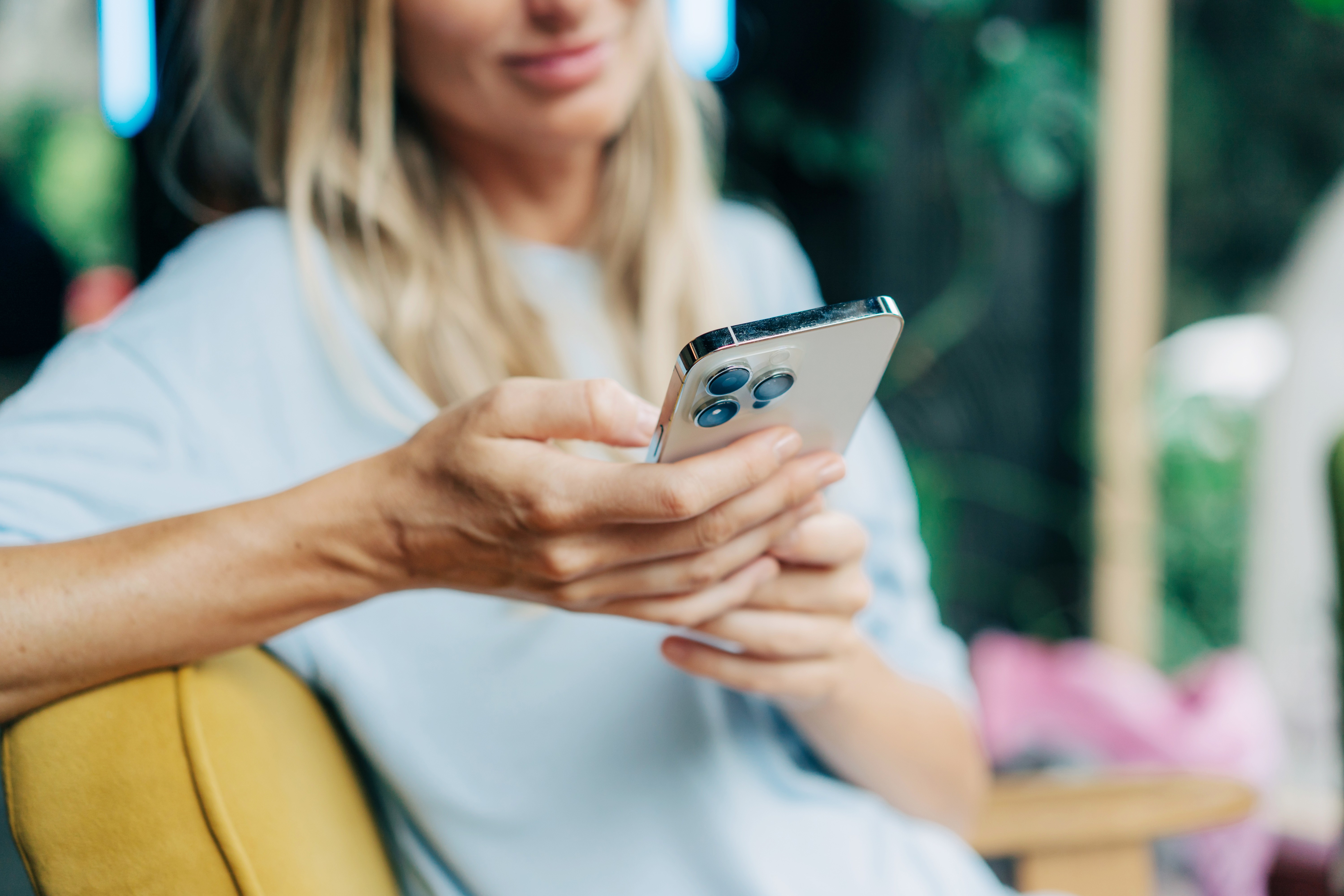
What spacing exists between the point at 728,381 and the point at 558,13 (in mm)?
410

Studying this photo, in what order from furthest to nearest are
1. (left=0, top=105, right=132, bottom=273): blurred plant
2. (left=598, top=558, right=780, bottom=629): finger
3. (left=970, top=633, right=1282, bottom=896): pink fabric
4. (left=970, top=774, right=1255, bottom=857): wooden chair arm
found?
(left=0, top=105, right=132, bottom=273): blurred plant < (left=970, top=633, right=1282, bottom=896): pink fabric < (left=970, top=774, right=1255, bottom=857): wooden chair arm < (left=598, top=558, right=780, bottom=629): finger

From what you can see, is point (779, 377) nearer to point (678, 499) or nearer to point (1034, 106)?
point (678, 499)

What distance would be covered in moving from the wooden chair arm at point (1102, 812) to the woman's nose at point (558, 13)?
75 cm

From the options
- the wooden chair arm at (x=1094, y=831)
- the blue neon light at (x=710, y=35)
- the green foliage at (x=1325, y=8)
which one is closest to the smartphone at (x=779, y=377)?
the wooden chair arm at (x=1094, y=831)

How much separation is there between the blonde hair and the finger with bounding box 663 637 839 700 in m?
0.27

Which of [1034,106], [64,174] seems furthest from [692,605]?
[64,174]

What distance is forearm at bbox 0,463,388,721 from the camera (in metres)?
0.49

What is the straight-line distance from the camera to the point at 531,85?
0.74 m

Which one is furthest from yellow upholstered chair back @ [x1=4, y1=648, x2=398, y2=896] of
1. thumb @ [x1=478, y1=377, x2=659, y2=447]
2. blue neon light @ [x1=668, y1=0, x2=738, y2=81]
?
blue neon light @ [x1=668, y1=0, x2=738, y2=81]

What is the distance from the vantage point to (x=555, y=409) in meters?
0.46

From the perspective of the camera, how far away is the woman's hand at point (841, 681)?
0.59 meters

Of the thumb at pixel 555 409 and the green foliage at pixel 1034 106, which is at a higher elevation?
the green foliage at pixel 1034 106

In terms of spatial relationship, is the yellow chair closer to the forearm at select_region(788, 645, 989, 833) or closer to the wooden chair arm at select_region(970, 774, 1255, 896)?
the forearm at select_region(788, 645, 989, 833)

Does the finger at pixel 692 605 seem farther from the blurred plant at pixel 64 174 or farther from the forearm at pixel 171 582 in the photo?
the blurred plant at pixel 64 174
